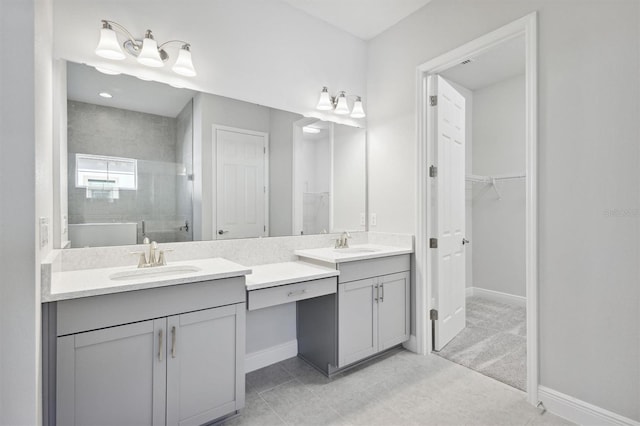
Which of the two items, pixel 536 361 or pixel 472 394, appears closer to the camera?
pixel 536 361

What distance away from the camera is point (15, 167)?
1008mm

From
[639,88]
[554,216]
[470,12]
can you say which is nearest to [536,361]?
[554,216]

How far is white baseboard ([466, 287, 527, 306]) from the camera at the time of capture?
3.70 metres

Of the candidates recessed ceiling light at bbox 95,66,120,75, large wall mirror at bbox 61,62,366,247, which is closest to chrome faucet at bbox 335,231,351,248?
large wall mirror at bbox 61,62,366,247

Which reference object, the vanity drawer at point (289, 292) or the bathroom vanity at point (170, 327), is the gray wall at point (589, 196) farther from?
the vanity drawer at point (289, 292)

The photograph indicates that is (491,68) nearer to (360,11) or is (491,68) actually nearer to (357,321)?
(360,11)

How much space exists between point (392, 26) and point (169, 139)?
2.18 metres

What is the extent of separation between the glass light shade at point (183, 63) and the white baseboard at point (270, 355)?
78.5 inches

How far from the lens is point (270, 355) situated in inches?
92.9

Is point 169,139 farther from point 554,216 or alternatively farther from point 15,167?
point 554,216

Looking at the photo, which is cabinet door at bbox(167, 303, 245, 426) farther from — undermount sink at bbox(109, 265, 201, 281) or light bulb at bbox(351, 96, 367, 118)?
light bulb at bbox(351, 96, 367, 118)

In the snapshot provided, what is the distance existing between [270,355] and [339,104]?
7.07 feet

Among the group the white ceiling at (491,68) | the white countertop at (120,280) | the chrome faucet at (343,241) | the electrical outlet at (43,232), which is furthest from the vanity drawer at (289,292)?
the white ceiling at (491,68)

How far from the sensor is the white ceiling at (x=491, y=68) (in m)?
3.09
